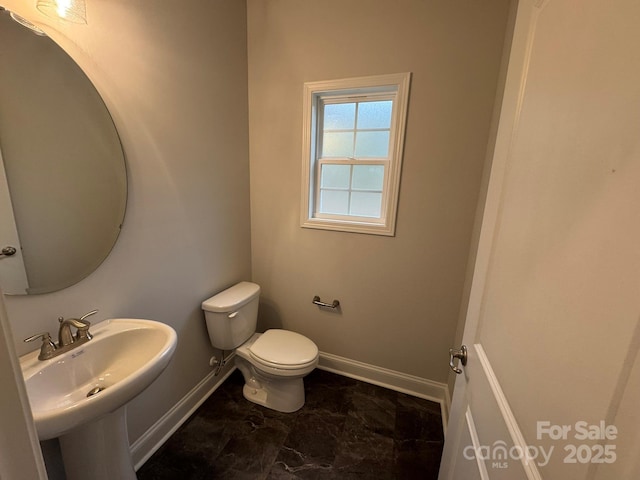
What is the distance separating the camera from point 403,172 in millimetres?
1685

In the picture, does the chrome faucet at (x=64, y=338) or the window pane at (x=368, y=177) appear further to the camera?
the window pane at (x=368, y=177)

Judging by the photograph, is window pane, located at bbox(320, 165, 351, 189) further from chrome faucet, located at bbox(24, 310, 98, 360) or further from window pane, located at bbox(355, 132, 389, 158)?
chrome faucet, located at bbox(24, 310, 98, 360)

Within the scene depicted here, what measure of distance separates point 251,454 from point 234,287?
0.96m

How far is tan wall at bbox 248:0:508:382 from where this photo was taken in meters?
1.48

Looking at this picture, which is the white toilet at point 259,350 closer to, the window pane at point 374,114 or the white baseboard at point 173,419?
the white baseboard at point 173,419

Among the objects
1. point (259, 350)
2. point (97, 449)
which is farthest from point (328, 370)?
point (97, 449)

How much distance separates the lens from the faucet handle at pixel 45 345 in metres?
0.94

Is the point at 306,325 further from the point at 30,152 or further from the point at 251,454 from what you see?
the point at 30,152

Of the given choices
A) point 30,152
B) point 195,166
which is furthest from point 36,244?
point 195,166

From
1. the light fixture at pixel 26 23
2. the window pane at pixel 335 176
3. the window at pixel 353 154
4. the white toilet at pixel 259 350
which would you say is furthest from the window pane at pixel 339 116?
the light fixture at pixel 26 23

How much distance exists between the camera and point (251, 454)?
148cm

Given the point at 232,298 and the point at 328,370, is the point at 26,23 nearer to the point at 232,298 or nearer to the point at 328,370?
the point at 232,298

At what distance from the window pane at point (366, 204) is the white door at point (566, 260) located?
3.66 feet

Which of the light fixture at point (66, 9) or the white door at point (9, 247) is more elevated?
the light fixture at point (66, 9)
